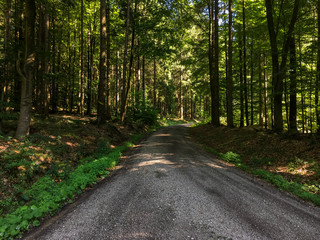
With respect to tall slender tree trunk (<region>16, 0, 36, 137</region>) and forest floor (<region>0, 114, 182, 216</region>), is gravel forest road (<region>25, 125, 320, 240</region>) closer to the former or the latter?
forest floor (<region>0, 114, 182, 216</region>)

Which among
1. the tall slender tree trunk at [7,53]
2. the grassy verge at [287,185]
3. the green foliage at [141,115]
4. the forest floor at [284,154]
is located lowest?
the grassy verge at [287,185]

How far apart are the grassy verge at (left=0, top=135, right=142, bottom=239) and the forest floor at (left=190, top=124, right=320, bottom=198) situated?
24.1 ft

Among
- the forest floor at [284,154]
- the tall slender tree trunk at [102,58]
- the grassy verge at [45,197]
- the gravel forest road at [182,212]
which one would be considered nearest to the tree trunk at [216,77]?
the forest floor at [284,154]

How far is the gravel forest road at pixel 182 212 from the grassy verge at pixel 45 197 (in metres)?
0.29

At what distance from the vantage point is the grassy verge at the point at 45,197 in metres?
3.14

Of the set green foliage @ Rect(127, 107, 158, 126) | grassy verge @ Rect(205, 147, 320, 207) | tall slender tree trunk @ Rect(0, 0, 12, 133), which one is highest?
tall slender tree trunk @ Rect(0, 0, 12, 133)

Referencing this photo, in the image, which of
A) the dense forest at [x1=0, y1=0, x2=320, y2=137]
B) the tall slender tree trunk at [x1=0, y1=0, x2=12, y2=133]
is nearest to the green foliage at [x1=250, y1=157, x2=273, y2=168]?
the dense forest at [x1=0, y1=0, x2=320, y2=137]

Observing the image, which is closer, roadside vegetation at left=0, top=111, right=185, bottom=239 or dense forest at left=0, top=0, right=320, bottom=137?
roadside vegetation at left=0, top=111, right=185, bottom=239

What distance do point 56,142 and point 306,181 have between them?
35.7ft

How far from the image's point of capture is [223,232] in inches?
118

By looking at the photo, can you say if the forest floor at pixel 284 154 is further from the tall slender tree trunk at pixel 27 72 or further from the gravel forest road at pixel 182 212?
the tall slender tree trunk at pixel 27 72

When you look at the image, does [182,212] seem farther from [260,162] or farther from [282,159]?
[282,159]

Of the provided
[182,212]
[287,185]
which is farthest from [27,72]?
[287,185]

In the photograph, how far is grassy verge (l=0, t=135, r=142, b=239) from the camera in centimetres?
314
